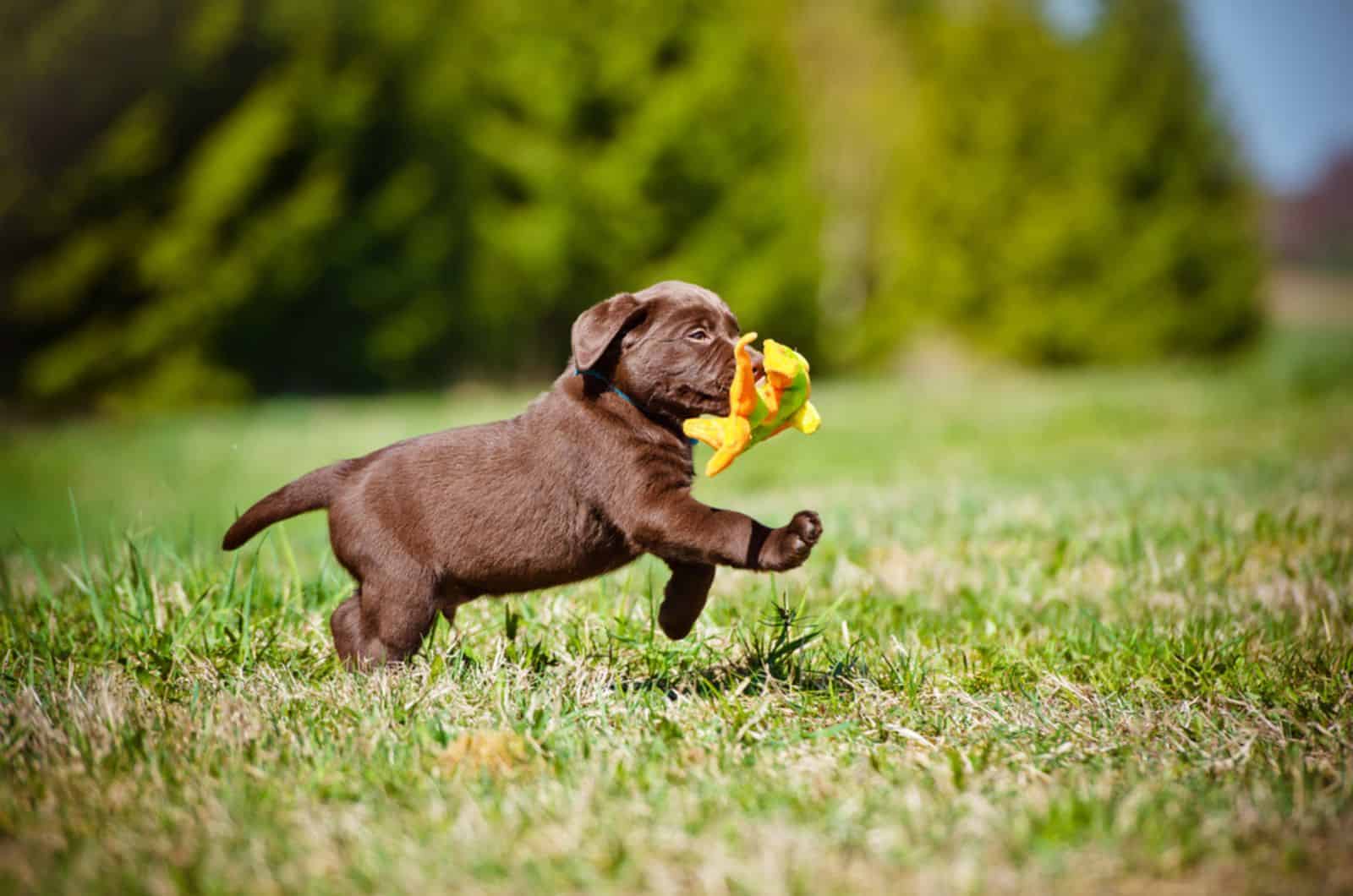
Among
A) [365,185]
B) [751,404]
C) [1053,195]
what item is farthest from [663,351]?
[1053,195]

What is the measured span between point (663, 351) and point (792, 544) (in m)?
0.65

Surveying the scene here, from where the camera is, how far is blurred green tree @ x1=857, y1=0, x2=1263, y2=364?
22.9 m

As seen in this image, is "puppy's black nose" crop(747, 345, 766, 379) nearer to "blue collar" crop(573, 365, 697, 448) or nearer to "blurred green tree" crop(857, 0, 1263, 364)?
"blue collar" crop(573, 365, 697, 448)

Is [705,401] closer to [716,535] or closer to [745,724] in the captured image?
[716,535]

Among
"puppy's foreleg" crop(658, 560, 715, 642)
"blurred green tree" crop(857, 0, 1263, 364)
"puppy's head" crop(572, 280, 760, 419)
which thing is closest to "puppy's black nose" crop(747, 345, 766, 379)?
"puppy's head" crop(572, 280, 760, 419)

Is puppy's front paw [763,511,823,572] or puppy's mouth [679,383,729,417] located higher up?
puppy's mouth [679,383,729,417]

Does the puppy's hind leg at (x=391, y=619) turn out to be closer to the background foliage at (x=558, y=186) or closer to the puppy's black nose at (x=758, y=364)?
the puppy's black nose at (x=758, y=364)

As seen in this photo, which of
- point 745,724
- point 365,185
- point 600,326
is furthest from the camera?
point 365,185

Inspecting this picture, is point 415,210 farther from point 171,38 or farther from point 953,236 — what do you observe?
point 953,236

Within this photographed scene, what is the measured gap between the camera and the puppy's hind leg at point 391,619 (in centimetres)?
311

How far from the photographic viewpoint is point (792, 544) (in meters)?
2.75

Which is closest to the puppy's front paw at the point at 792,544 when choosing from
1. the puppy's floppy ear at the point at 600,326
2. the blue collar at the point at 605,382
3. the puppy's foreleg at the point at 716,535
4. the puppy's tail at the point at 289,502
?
the puppy's foreleg at the point at 716,535

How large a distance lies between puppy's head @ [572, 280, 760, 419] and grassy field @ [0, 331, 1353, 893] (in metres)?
0.74

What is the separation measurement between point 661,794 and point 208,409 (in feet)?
47.2
